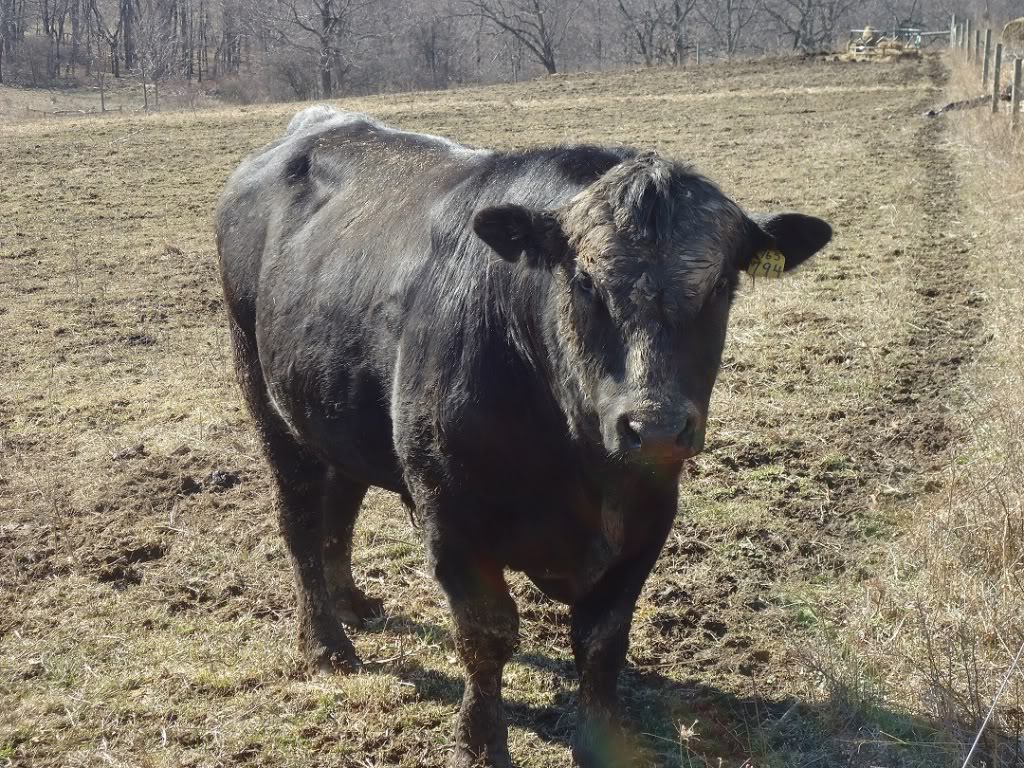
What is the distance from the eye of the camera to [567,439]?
11.4ft

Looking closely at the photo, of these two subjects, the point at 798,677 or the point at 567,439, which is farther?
the point at 798,677

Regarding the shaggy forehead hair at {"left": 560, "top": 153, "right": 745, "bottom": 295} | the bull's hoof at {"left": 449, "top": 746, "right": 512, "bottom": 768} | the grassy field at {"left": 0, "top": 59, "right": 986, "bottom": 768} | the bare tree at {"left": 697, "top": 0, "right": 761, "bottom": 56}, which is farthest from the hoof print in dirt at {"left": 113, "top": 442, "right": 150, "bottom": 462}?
the bare tree at {"left": 697, "top": 0, "right": 761, "bottom": 56}

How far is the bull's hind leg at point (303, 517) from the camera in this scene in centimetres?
457

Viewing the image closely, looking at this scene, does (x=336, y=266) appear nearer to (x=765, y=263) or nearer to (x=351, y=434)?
(x=351, y=434)

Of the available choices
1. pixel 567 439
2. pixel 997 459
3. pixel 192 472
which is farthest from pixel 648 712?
pixel 192 472

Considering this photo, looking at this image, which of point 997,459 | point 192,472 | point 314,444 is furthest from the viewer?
point 192,472

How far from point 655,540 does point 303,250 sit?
203cm

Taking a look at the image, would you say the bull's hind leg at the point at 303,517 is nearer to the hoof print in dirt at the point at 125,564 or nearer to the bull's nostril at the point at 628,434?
the hoof print in dirt at the point at 125,564

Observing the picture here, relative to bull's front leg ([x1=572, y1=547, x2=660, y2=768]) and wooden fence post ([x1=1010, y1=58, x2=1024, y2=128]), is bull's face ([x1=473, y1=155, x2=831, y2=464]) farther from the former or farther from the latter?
wooden fence post ([x1=1010, y1=58, x2=1024, y2=128])

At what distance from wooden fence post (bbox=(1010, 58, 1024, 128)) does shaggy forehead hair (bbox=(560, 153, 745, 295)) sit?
16033mm

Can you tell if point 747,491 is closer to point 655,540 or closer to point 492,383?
point 655,540

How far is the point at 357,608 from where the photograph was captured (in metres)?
4.99

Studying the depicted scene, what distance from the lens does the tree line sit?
5738 cm

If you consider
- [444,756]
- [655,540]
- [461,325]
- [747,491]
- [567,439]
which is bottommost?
[444,756]
